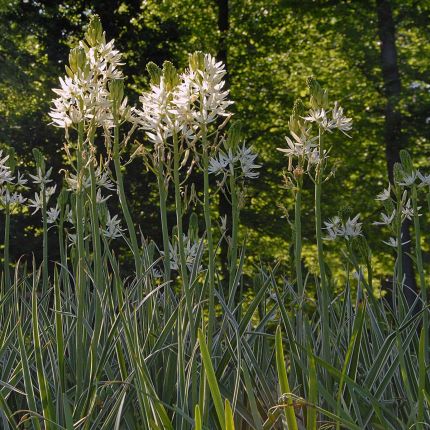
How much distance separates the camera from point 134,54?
18.4 metres

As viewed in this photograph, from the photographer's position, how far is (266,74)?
762 inches

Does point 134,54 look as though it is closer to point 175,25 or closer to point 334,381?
point 175,25

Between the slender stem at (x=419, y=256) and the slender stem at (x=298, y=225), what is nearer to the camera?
the slender stem at (x=298, y=225)

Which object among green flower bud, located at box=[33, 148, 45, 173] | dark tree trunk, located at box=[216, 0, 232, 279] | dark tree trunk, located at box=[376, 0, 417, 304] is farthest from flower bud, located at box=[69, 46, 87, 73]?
dark tree trunk, located at box=[216, 0, 232, 279]

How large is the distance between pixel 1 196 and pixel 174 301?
0.94 m

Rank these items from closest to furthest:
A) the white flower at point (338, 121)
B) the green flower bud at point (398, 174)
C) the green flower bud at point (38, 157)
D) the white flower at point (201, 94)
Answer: the white flower at point (201, 94)
the white flower at point (338, 121)
the green flower bud at point (398, 174)
the green flower bud at point (38, 157)

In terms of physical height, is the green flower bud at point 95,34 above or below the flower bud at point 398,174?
above

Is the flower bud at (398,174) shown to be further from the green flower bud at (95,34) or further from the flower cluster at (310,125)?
the green flower bud at (95,34)

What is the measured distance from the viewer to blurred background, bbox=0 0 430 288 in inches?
631

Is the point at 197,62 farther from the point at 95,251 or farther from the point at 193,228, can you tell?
the point at 193,228

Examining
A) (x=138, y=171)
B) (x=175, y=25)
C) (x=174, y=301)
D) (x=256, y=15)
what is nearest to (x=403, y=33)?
(x=256, y=15)

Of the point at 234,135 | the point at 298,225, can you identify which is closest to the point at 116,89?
the point at 234,135

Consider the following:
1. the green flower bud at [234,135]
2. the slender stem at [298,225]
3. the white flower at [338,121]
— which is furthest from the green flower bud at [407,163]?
the green flower bud at [234,135]

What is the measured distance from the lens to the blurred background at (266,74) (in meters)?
16.0
